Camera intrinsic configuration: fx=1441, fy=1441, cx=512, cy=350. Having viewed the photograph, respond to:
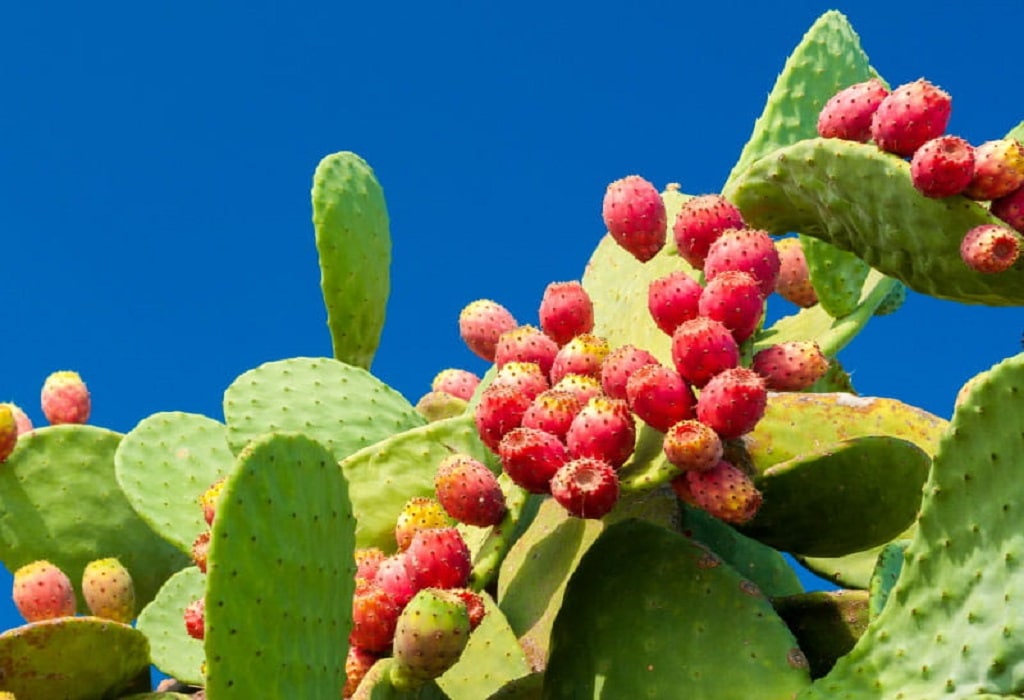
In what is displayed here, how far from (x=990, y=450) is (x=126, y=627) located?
4.12 feet

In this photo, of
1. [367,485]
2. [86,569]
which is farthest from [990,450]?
[86,569]

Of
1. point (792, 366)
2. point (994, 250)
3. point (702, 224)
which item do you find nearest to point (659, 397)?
point (792, 366)

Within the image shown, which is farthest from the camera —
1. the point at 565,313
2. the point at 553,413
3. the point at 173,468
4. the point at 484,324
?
the point at 173,468

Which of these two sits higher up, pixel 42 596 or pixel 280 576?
pixel 42 596

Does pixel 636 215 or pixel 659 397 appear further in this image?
pixel 636 215

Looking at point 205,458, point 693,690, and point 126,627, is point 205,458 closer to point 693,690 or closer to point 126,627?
point 126,627

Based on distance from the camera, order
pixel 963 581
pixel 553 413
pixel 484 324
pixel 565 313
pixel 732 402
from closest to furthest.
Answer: pixel 963 581 < pixel 732 402 < pixel 553 413 < pixel 565 313 < pixel 484 324

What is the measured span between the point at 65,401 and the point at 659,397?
1.53 meters

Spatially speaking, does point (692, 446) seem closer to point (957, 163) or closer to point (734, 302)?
point (734, 302)

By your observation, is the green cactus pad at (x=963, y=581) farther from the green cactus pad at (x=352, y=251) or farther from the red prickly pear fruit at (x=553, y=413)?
the green cactus pad at (x=352, y=251)

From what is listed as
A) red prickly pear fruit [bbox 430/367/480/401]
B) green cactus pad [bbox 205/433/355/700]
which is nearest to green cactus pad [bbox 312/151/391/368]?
red prickly pear fruit [bbox 430/367/480/401]

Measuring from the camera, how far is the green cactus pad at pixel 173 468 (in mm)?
2363

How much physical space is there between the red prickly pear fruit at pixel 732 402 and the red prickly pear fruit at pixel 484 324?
619mm

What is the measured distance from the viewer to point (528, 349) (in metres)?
1.97
